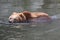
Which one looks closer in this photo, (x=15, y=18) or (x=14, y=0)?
(x=15, y=18)

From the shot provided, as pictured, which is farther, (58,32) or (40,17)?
(40,17)

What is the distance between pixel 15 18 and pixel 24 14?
0.35 m

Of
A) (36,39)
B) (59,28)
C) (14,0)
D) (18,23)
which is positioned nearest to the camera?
(36,39)

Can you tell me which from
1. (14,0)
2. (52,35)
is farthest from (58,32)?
(14,0)

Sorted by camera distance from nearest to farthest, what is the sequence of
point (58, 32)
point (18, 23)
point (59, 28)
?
point (58, 32)
point (59, 28)
point (18, 23)

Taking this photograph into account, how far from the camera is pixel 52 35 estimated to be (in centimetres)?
705

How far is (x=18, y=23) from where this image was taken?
Result: 335 inches

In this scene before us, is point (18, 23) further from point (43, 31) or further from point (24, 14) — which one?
point (43, 31)

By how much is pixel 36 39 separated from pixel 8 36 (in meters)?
0.75

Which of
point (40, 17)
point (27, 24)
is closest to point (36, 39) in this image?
point (27, 24)

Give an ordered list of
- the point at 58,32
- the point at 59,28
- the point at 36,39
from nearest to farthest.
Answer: the point at 36,39
the point at 58,32
the point at 59,28

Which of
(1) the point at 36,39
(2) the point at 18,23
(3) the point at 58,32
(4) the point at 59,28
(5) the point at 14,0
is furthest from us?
(5) the point at 14,0

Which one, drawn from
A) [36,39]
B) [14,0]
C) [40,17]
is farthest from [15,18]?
[14,0]

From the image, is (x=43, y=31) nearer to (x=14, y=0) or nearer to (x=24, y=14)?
(x=24, y=14)
